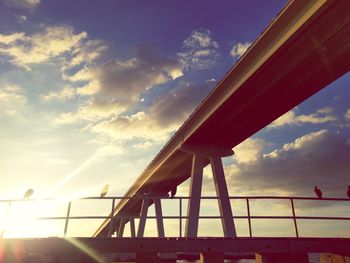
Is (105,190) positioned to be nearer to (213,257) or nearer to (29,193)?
(29,193)

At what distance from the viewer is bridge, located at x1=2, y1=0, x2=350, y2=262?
27.8 ft

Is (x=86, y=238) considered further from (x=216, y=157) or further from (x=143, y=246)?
(x=216, y=157)

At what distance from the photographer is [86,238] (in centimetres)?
838

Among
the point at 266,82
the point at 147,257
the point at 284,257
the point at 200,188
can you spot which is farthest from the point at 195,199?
the point at 284,257

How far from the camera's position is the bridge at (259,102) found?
27.8 feet

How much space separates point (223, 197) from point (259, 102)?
4.91 m

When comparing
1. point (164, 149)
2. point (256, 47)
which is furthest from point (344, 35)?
point (164, 149)

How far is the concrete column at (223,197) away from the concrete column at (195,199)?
0.73 metres

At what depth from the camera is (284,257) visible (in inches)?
324

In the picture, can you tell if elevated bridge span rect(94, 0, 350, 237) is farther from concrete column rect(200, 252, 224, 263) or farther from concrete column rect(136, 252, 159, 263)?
concrete column rect(200, 252, 224, 263)

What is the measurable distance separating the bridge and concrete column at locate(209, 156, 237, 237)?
48 millimetres

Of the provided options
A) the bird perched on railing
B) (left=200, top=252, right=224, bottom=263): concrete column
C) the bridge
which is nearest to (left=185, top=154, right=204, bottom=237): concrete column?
the bridge

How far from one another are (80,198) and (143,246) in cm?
354

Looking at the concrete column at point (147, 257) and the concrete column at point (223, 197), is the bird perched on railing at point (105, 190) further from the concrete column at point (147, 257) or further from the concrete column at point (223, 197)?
the concrete column at point (147, 257)
